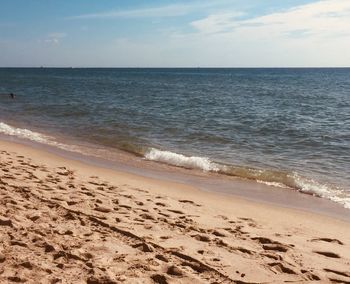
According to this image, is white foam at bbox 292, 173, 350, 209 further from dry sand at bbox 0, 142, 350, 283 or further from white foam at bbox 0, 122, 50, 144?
white foam at bbox 0, 122, 50, 144

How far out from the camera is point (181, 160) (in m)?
12.7

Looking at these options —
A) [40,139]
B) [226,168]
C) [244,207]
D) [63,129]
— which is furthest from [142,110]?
[244,207]

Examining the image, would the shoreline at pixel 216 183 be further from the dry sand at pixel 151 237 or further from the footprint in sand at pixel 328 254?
the footprint in sand at pixel 328 254

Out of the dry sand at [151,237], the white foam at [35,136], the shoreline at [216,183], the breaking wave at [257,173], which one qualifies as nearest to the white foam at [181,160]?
the breaking wave at [257,173]

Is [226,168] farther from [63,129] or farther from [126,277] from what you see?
Answer: [63,129]

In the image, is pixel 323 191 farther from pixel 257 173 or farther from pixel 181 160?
pixel 181 160

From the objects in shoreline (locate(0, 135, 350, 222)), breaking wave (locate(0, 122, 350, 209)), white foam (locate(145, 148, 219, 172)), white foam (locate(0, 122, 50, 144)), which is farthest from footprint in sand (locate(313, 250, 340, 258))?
white foam (locate(0, 122, 50, 144))

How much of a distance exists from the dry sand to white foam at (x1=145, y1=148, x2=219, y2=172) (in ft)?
10.3

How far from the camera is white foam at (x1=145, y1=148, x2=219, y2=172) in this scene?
39.4 ft

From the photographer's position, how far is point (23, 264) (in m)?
4.64

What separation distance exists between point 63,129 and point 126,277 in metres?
15.5

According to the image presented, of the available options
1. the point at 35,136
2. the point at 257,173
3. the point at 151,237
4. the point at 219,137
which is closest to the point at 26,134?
the point at 35,136

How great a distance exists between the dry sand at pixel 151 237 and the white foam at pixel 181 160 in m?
3.13

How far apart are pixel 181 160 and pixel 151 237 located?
7047 mm
